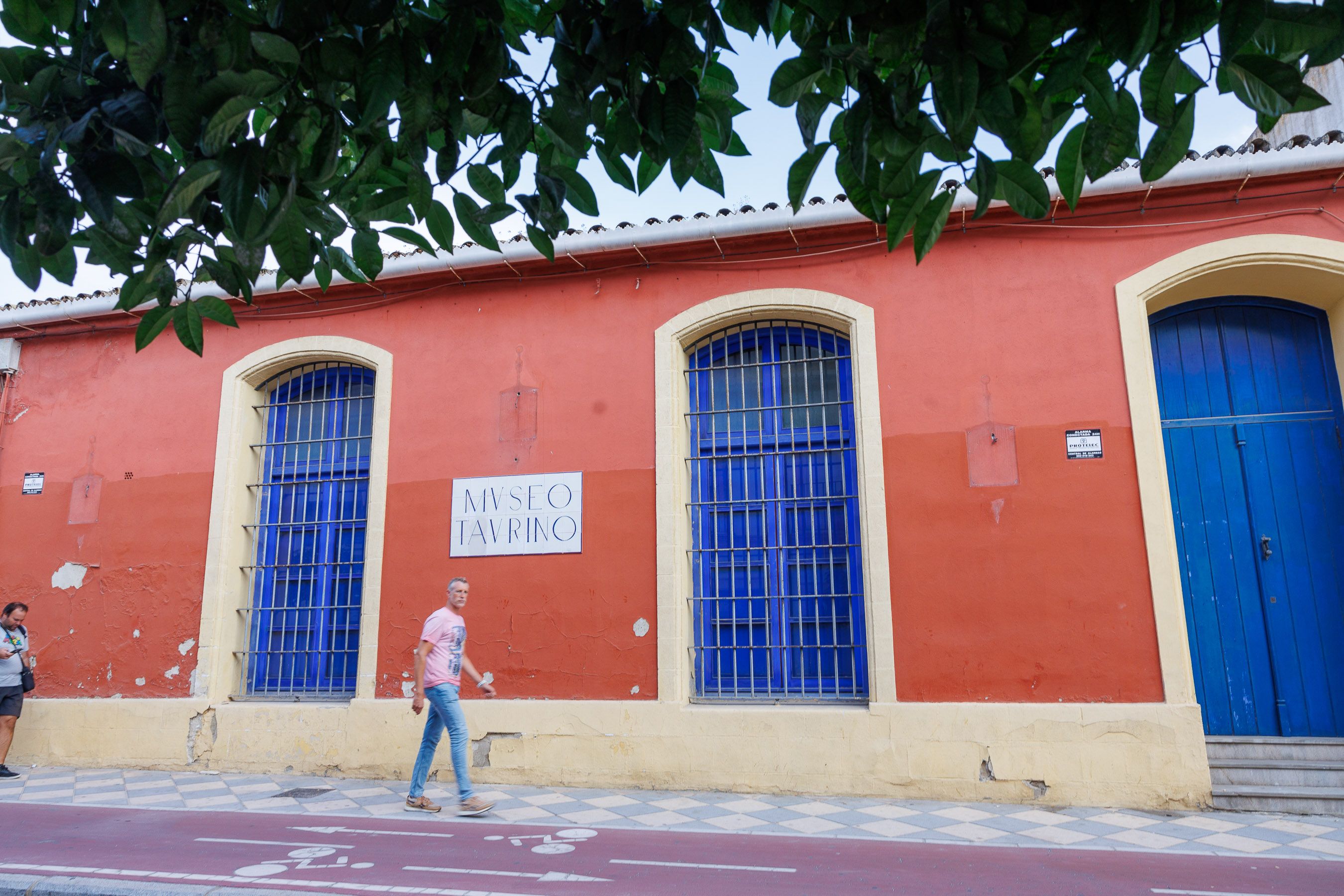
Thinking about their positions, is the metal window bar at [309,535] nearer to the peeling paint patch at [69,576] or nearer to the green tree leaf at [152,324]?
the peeling paint patch at [69,576]

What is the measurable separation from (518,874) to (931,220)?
3.69 metres

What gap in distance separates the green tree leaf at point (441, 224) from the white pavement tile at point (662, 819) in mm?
3964

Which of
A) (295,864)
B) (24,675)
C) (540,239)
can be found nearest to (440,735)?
(295,864)

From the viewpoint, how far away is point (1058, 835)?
16.7 feet

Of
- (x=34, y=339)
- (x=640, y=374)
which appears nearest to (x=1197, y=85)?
(x=640, y=374)

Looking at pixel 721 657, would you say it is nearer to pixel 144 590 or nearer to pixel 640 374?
pixel 640 374

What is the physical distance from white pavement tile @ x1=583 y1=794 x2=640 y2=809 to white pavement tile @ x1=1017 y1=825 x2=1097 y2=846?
2.46 metres

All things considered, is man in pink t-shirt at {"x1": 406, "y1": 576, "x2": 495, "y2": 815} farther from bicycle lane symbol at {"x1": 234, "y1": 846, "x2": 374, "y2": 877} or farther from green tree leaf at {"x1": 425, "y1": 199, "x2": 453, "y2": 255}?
green tree leaf at {"x1": 425, "y1": 199, "x2": 453, "y2": 255}

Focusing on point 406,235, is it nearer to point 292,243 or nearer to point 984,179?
point 292,243

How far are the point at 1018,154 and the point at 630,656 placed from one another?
5248 mm

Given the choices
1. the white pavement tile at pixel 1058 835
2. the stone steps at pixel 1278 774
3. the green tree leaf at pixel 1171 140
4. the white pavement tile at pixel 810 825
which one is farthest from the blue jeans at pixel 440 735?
the green tree leaf at pixel 1171 140

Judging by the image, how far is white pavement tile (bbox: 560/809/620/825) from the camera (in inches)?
217

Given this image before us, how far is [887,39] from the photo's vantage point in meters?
2.02

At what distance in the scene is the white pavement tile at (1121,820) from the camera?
5.29m
